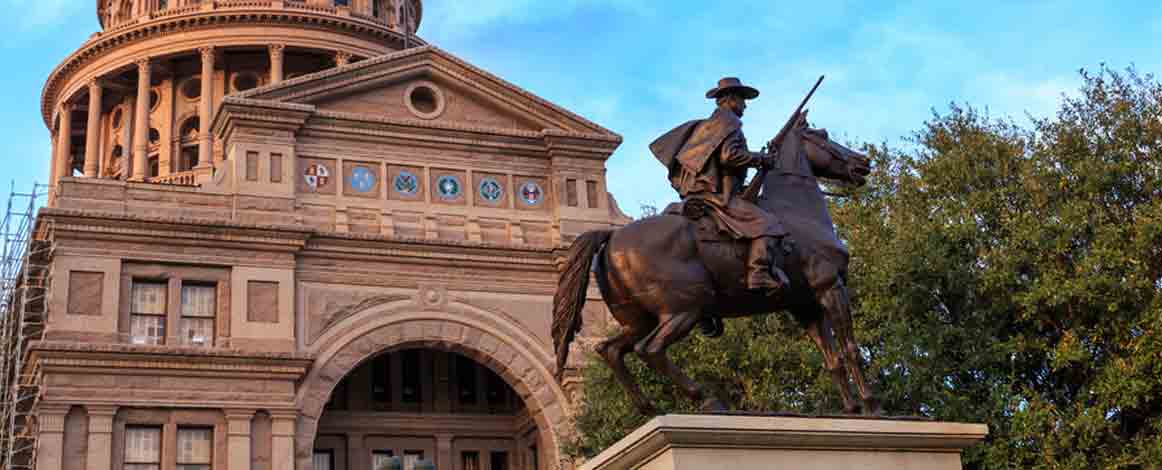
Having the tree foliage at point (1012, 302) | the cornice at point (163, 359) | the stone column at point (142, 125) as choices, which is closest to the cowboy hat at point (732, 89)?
the tree foliage at point (1012, 302)

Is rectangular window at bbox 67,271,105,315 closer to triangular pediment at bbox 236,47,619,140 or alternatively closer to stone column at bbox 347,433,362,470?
triangular pediment at bbox 236,47,619,140

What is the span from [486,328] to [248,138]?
7698 millimetres

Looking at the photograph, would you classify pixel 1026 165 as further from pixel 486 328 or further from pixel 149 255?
pixel 149 255

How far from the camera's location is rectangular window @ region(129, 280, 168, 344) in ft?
110

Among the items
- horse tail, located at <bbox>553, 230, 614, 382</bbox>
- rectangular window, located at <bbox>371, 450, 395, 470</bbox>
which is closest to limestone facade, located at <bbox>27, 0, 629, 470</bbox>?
rectangular window, located at <bbox>371, 450, 395, 470</bbox>

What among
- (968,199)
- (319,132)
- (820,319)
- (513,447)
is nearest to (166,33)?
(319,132)

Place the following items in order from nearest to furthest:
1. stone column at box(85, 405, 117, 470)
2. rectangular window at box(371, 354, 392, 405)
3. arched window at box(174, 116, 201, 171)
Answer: stone column at box(85, 405, 117, 470)
rectangular window at box(371, 354, 392, 405)
arched window at box(174, 116, 201, 171)

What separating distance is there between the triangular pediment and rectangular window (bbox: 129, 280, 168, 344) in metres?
6.47

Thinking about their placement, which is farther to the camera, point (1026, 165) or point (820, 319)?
point (1026, 165)

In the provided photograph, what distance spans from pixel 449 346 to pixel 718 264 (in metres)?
24.8

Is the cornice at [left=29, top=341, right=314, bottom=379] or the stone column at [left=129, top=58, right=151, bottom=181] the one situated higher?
the stone column at [left=129, top=58, right=151, bottom=181]

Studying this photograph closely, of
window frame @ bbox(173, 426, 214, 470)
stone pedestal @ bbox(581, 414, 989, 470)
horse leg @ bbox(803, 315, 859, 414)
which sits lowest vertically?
stone pedestal @ bbox(581, 414, 989, 470)

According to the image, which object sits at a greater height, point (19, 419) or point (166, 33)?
point (166, 33)

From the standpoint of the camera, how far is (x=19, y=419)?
34.5 metres
